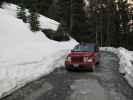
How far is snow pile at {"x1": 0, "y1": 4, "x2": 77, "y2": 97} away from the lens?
41.1ft

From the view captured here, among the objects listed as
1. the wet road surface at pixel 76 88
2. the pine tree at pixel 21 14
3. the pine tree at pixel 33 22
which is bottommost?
the wet road surface at pixel 76 88

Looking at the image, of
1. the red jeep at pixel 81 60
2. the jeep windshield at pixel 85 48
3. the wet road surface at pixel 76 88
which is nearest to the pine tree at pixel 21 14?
the jeep windshield at pixel 85 48

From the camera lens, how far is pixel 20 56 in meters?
18.0

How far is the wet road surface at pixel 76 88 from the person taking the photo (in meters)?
10.0

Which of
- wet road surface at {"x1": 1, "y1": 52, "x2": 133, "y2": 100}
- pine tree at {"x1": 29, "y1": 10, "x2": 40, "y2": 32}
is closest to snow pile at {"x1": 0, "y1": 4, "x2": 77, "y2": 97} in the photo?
pine tree at {"x1": 29, "y1": 10, "x2": 40, "y2": 32}

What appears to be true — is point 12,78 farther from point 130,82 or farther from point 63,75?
point 130,82

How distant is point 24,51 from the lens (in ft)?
64.3

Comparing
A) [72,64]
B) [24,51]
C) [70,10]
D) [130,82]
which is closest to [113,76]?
[130,82]

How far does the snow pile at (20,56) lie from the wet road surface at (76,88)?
0.70 metres

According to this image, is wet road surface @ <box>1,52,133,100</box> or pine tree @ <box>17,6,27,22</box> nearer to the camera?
wet road surface @ <box>1,52,133,100</box>

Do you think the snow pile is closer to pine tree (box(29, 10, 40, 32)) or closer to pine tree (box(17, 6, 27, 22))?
pine tree (box(29, 10, 40, 32))

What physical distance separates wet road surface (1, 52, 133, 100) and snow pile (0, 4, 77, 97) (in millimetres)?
697

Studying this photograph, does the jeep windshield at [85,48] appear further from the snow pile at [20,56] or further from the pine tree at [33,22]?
the pine tree at [33,22]

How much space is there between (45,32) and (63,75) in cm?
1512
